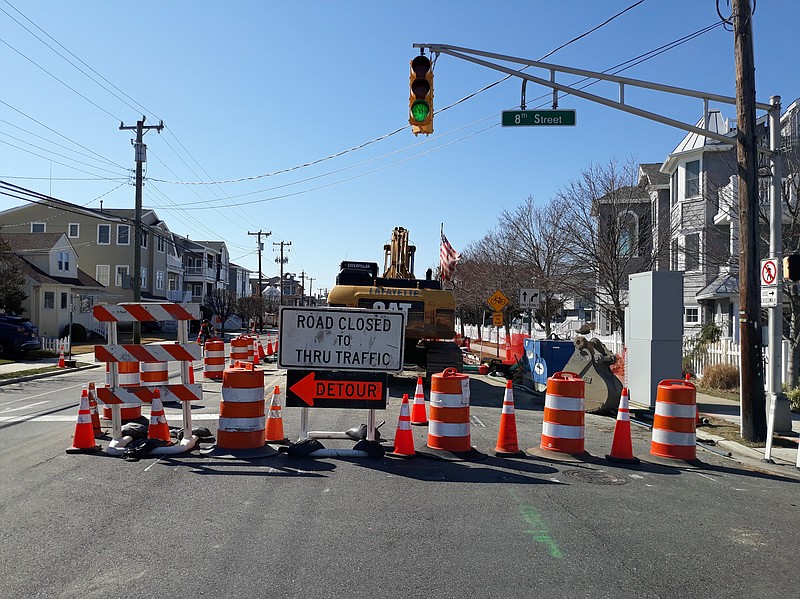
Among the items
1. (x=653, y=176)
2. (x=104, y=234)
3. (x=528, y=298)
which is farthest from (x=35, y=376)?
(x=104, y=234)

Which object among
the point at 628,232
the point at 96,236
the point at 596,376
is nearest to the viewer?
the point at 596,376

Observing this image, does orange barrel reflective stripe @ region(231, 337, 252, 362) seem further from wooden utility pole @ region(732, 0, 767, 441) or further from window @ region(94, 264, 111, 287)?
window @ region(94, 264, 111, 287)

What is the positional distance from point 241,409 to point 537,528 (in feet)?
13.4

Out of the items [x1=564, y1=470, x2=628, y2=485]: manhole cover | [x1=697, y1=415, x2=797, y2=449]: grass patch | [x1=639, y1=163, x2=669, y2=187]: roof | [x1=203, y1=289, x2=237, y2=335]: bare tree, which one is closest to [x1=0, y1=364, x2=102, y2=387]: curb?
[x1=564, y1=470, x2=628, y2=485]: manhole cover

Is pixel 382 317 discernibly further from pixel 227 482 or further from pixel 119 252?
pixel 119 252

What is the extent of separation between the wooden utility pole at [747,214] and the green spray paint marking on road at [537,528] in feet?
18.4

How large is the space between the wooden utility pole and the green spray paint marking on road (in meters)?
5.62

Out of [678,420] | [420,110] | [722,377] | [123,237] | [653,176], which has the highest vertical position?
[653,176]

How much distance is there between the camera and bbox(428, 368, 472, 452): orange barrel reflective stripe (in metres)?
8.70

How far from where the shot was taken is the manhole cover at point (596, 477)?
759cm

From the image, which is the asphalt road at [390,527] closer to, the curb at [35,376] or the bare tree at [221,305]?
the curb at [35,376]

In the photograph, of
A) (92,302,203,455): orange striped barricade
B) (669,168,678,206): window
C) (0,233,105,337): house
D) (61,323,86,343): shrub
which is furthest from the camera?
(61,323,86,343): shrub

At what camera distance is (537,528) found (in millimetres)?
5867

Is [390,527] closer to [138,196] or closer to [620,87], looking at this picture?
[620,87]
